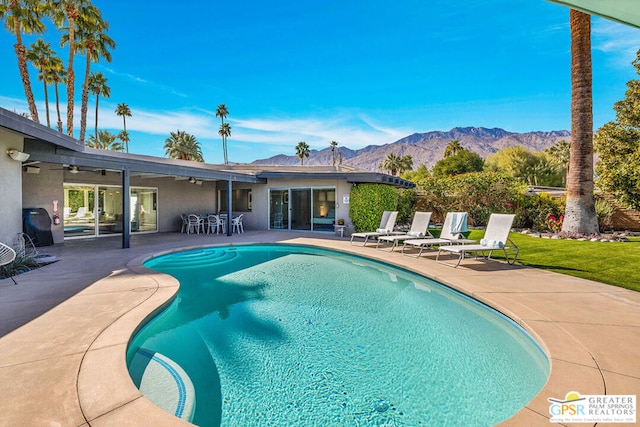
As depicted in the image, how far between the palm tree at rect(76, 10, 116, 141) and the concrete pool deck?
57.4 ft

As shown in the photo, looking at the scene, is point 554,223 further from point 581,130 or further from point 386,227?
point 386,227

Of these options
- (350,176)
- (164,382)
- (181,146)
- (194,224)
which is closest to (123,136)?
(181,146)

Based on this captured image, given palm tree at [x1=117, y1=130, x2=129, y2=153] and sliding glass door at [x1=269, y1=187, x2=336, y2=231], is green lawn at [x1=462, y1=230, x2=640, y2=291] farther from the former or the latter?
palm tree at [x1=117, y1=130, x2=129, y2=153]

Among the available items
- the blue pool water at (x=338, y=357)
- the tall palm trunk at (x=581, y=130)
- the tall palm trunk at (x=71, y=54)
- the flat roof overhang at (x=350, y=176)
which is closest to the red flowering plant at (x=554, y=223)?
the tall palm trunk at (x=581, y=130)

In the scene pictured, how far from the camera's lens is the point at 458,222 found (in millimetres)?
8805

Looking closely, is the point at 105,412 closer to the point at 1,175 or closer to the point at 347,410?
the point at 347,410

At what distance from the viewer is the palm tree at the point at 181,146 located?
1742 inches

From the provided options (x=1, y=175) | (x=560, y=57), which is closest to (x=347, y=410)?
(x=1, y=175)

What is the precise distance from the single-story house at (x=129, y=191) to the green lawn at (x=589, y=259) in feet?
20.2

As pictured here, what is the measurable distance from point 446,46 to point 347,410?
2899cm

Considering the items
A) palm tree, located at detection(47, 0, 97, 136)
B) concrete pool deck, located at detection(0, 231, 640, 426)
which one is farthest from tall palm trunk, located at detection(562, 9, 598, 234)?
palm tree, located at detection(47, 0, 97, 136)

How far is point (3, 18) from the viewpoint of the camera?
15383 millimetres

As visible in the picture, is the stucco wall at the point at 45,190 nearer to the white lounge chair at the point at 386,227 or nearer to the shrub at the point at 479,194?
the white lounge chair at the point at 386,227

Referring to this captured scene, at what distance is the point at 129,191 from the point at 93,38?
14.2 m
